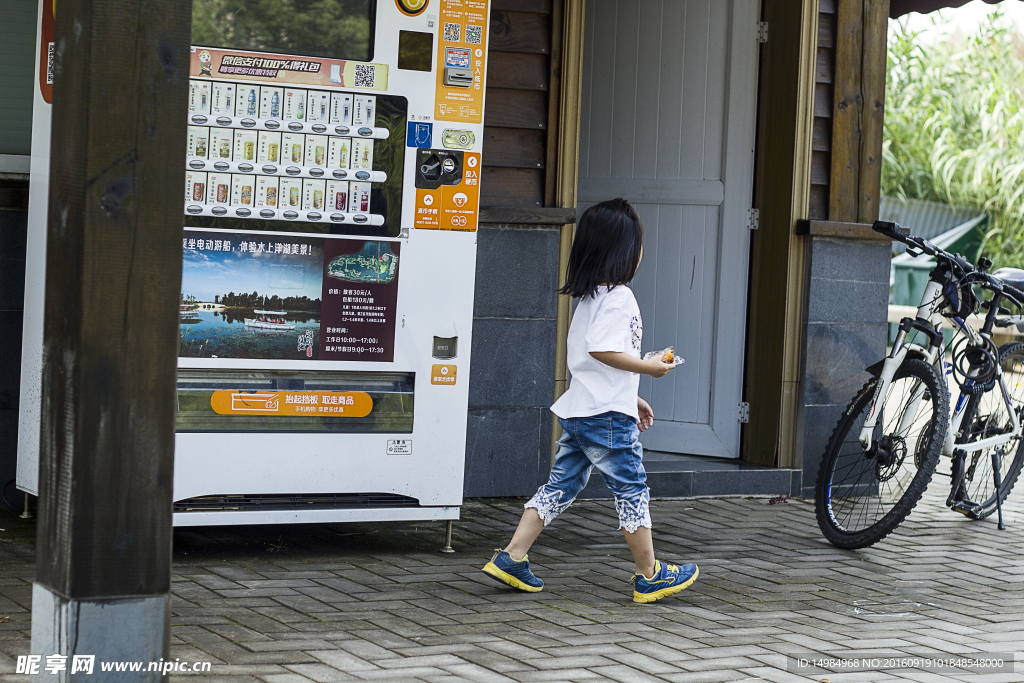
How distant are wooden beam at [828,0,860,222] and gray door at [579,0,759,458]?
448 millimetres

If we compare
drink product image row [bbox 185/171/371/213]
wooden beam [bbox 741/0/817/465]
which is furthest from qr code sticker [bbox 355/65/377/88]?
wooden beam [bbox 741/0/817/465]

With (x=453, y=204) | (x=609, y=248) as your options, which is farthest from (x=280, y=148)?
(x=609, y=248)

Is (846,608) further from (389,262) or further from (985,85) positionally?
(985,85)

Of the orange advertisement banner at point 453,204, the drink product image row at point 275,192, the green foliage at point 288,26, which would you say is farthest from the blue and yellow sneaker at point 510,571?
the green foliage at point 288,26

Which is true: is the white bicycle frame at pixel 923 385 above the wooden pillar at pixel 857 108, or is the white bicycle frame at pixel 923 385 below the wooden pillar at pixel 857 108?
below

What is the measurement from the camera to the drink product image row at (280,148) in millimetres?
4332

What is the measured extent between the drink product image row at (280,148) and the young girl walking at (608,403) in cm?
92

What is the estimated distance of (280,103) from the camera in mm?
4402

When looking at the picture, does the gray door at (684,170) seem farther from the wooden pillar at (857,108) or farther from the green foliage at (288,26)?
the green foliage at (288,26)

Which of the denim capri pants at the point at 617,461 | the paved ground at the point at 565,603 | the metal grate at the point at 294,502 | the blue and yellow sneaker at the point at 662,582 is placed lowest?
the paved ground at the point at 565,603

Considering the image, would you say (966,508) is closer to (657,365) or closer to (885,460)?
(885,460)

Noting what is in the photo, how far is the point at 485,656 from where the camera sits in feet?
11.8

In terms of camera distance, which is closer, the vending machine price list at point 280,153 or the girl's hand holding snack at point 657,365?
the girl's hand holding snack at point 657,365

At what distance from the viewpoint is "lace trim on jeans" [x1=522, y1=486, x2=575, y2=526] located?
4324 mm
